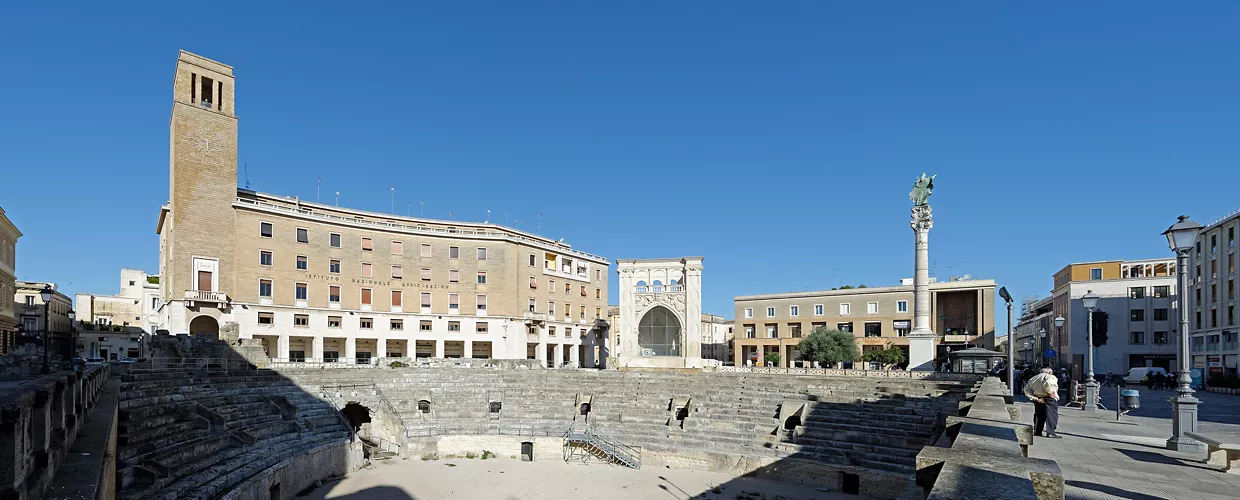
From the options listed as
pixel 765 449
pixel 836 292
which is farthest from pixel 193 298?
pixel 836 292

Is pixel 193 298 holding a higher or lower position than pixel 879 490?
higher

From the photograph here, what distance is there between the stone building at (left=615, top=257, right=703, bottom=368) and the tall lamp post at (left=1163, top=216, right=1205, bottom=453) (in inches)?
1230

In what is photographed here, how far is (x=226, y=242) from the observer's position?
43375 millimetres

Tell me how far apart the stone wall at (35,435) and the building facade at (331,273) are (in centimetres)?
2401

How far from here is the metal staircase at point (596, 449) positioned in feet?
93.1

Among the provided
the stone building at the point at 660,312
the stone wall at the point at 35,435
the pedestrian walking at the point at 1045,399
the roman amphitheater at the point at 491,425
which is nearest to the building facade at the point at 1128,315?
the stone building at the point at 660,312

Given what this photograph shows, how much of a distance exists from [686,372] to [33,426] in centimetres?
3259

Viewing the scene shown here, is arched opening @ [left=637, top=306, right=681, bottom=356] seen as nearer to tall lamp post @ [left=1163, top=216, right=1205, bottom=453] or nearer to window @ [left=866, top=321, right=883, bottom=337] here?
window @ [left=866, top=321, right=883, bottom=337]

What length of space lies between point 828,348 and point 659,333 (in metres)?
21.6

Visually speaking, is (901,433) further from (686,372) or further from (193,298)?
(193,298)

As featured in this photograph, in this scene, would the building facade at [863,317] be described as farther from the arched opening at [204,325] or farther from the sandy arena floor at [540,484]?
the arched opening at [204,325]

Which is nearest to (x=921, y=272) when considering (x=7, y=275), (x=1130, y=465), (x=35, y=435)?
(x=1130, y=465)

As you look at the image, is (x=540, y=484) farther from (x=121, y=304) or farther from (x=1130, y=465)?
(x=121, y=304)

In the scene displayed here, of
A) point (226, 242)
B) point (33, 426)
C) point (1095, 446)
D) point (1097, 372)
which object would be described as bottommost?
point (1097, 372)
